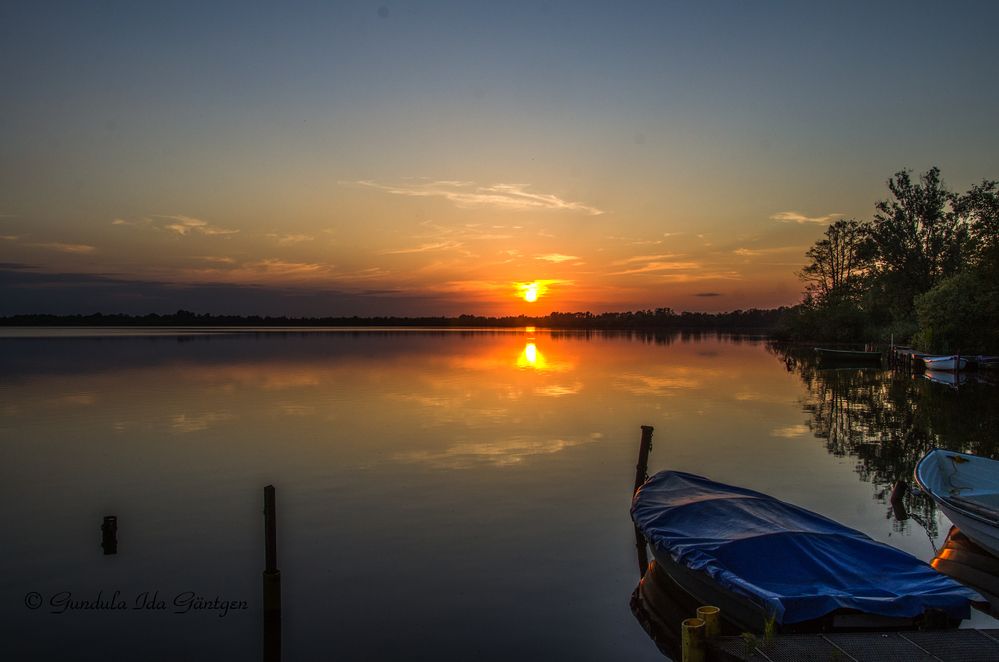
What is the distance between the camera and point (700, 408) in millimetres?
34312

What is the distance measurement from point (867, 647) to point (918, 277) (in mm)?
78807

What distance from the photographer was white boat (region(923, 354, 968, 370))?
49344mm

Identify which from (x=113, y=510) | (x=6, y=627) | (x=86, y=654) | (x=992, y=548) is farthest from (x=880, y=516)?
(x=113, y=510)

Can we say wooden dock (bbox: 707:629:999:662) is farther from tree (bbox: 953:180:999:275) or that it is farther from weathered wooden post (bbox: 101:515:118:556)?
tree (bbox: 953:180:999:275)

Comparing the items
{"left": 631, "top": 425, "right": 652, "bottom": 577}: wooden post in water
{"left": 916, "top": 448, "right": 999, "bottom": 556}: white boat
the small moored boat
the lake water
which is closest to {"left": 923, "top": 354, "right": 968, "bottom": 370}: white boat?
the small moored boat

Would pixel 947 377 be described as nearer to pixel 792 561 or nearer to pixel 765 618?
pixel 792 561

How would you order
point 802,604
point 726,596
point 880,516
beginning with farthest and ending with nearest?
point 880,516 → point 726,596 → point 802,604

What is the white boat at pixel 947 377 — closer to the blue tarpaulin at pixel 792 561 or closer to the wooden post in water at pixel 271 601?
the blue tarpaulin at pixel 792 561

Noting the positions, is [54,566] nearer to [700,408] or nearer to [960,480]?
[960,480]

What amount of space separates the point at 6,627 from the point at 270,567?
14.2 feet

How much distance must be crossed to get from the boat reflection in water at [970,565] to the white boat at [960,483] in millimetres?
489

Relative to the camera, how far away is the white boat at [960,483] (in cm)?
1238

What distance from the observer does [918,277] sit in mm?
73250

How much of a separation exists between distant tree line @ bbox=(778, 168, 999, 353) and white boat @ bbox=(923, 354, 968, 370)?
21.1ft
